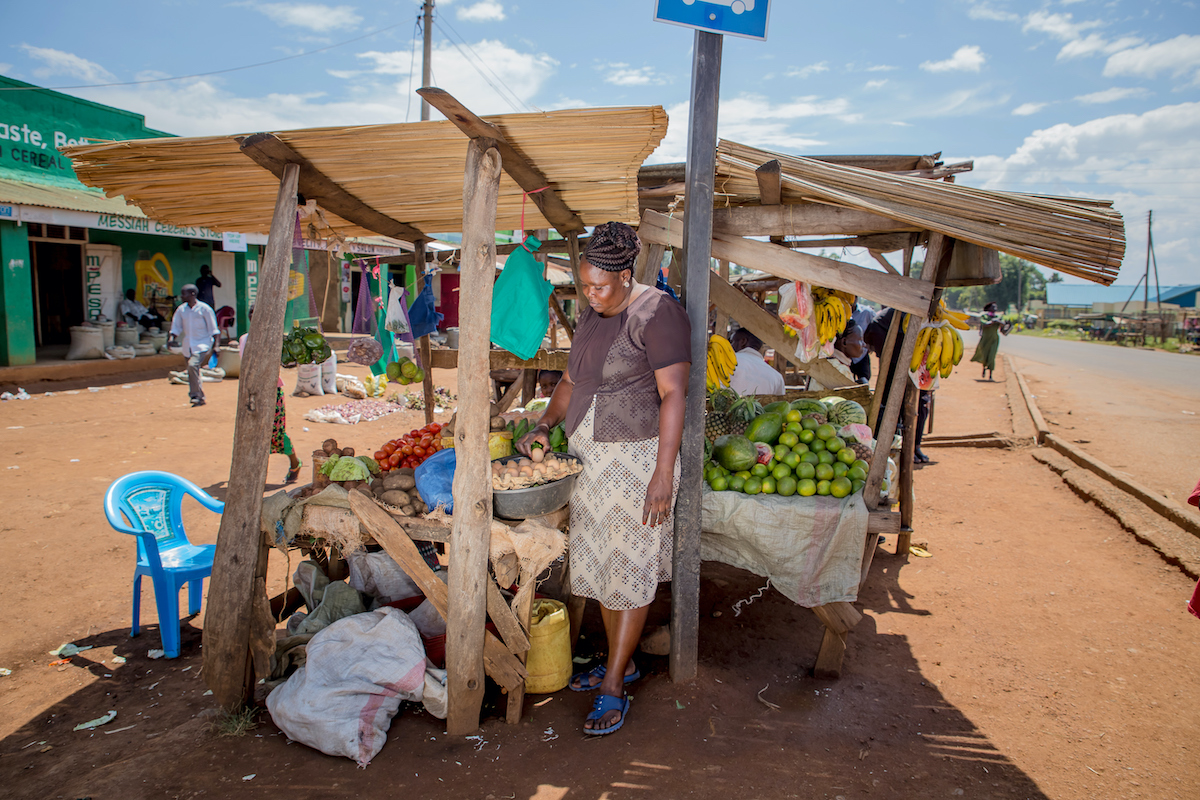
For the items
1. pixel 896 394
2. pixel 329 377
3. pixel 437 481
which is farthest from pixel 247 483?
pixel 329 377

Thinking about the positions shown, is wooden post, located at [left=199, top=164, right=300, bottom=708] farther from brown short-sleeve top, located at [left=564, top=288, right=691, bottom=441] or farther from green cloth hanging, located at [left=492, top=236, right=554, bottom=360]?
brown short-sleeve top, located at [left=564, top=288, right=691, bottom=441]

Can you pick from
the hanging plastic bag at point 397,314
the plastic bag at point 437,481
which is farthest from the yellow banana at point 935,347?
the hanging plastic bag at point 397,314

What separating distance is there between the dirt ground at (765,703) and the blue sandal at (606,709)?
4 centimetres

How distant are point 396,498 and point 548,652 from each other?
1.07 metres

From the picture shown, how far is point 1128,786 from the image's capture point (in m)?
2.68

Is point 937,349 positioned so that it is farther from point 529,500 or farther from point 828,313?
point 529,500

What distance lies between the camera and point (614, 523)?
297cm

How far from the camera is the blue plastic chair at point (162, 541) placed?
3.57m

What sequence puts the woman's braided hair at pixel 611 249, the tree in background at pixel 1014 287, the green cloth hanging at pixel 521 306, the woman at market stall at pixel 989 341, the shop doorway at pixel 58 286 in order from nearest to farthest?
the woman's braided hair at pixel 611 249, the green cloth hanging at pixel 521 306, the shop doorway at pixel 58 286, the woman at market stall at pixel 989 341, the tree in background at pixel 1014 287

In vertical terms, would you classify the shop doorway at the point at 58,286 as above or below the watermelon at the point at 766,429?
above

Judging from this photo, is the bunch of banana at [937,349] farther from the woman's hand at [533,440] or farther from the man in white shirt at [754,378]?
the woman's hand at [533,440]

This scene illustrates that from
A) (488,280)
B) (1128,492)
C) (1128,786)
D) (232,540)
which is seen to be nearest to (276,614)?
(232,540)

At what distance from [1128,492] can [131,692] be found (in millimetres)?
8393

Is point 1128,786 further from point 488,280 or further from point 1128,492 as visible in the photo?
point 1128,492
